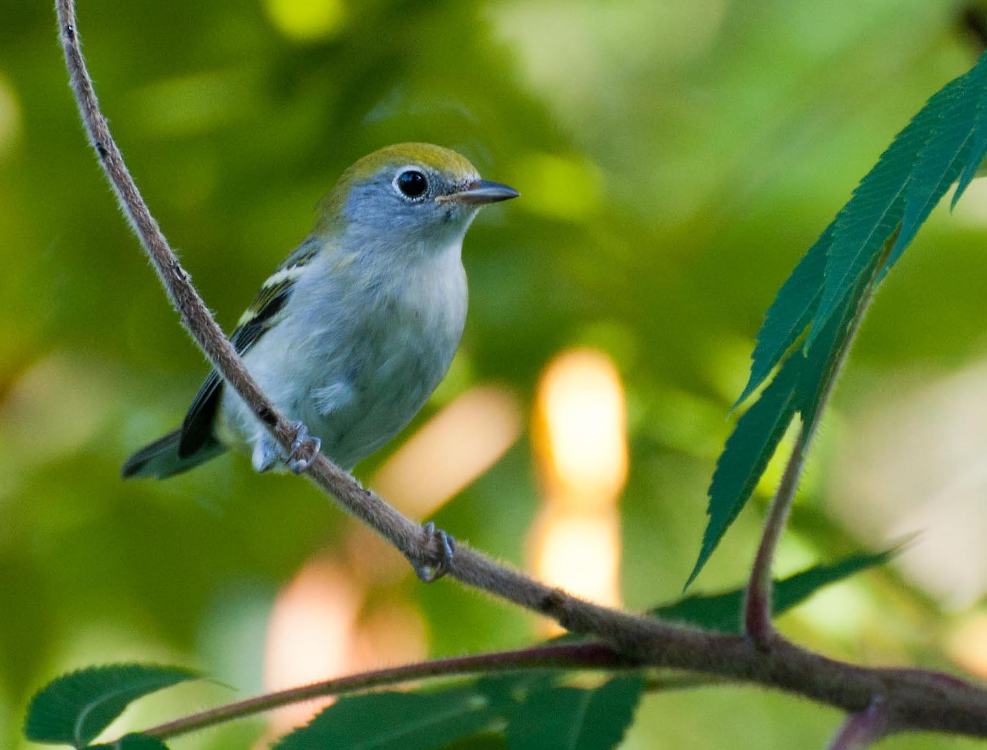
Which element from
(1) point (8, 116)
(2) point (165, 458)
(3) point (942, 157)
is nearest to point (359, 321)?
(2) point (165, 458)

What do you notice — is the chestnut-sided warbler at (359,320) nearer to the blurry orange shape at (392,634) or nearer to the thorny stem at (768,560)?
the blurry orange shape at (392,634)

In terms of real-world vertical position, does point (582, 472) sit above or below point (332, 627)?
above

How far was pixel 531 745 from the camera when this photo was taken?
3.30 feet

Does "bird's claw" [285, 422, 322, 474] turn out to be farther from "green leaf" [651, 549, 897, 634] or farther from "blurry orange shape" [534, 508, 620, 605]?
"blurry orange shape" [534, 508, 620, 605]

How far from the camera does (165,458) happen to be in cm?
218

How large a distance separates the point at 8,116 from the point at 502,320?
1.00m

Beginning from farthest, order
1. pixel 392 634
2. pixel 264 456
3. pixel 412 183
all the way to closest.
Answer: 1. pixel 412 183
2. pixel 392 634
3. pixel 264 456

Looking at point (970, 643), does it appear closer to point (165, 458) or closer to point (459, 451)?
point (459, 451)

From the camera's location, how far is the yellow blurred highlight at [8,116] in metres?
2.08

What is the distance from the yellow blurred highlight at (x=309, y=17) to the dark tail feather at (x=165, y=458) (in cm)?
79

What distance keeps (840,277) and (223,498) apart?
5.56ft

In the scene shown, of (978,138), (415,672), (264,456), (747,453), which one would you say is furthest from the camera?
(264,456)

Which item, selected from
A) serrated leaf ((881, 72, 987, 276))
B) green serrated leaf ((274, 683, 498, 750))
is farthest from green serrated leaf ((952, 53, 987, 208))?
green serrated leaf ((274, 683, 498, 750))

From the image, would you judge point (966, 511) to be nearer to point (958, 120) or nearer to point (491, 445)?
point (491, 445)
